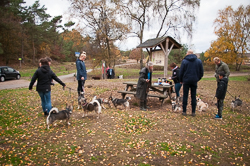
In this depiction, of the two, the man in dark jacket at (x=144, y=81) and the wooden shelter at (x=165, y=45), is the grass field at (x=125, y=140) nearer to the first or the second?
the man in dark jacket at (x=144, y=81)

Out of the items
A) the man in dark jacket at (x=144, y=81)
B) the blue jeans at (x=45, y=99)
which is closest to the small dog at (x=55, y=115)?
the blue jeans at (x=45, y=99)

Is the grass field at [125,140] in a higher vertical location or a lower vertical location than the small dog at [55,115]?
lower

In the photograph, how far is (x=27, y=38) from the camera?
32.2 metres

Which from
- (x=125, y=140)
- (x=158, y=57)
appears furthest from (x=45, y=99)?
(x=158, y=57)

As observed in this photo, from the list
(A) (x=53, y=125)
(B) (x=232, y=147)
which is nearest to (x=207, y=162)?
(B) (x=232, y=147)

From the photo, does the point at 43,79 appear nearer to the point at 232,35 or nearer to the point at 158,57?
the point at 158,57

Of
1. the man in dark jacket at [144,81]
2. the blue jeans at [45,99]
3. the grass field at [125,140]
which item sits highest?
the man in dark jacket at [144,81]

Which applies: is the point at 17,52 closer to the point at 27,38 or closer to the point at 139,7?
the point at 27,38

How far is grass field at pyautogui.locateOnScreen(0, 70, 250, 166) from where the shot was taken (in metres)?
3.70

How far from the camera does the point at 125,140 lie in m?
4.52

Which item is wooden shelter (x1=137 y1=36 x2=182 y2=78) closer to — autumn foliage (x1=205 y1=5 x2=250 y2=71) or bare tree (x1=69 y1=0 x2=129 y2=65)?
bare tree (x1=69 y1=0 x2=129 y2=65)

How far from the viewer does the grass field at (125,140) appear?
3.70m

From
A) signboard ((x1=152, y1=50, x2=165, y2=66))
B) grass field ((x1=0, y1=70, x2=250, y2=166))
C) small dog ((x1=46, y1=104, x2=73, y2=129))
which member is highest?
signboard ((x1=152, y1=50, x2=165, y2=66))

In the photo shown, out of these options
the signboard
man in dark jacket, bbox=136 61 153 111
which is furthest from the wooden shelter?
man in dark jacket, bbox=136 61 153 111
